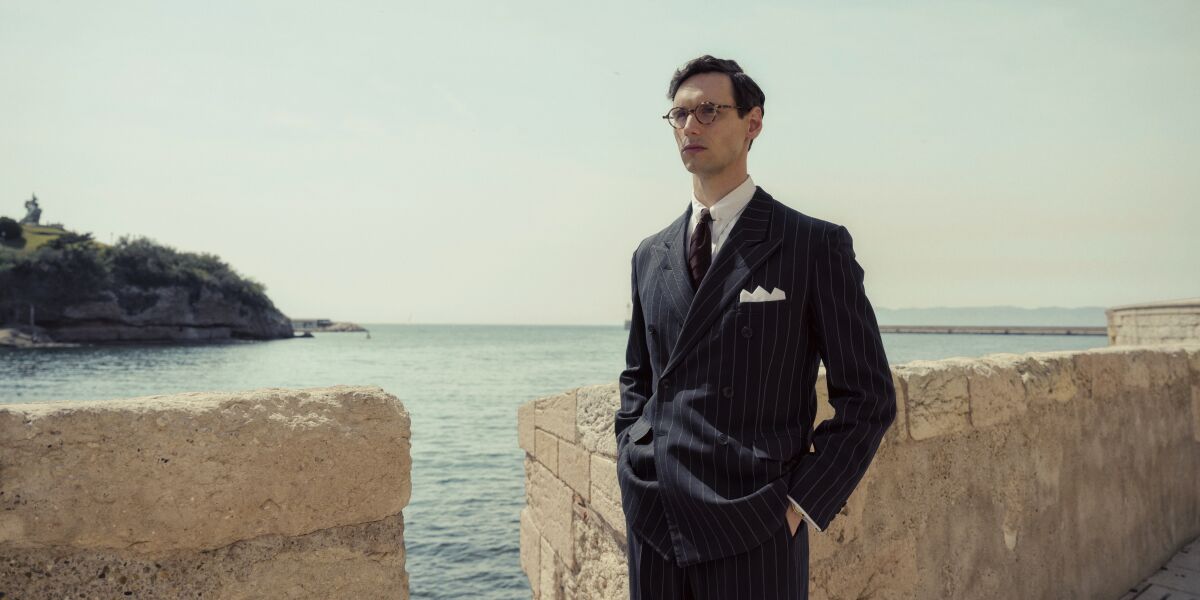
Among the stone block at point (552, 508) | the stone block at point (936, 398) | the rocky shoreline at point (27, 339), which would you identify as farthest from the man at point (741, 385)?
the rocky shoreline at point (27, 339)

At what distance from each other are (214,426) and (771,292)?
128cm

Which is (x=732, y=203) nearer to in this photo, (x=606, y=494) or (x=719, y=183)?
(x=719, y=183)

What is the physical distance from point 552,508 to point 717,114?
2.72 meters

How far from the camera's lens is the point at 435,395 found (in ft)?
98.6

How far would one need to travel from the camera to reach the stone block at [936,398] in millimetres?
2525

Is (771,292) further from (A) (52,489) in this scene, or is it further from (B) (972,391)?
(B) (972,391)

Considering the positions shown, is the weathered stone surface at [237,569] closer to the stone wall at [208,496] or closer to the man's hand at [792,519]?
the stone wall at [208,496]

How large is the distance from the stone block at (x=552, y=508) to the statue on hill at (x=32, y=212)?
104088 mm

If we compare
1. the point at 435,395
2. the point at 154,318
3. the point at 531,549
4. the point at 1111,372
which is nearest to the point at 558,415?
the point at 531,549

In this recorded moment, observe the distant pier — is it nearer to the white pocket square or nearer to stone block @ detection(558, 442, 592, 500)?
stone block @ detection(558, 442, 592, 500)

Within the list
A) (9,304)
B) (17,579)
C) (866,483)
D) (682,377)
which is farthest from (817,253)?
(9,304)

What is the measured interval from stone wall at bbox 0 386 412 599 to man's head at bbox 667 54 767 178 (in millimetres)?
1001

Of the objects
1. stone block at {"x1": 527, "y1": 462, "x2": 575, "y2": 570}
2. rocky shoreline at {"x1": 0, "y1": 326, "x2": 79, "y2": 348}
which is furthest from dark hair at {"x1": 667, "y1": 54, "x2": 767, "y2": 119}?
rocky shoreline at {"x1": 0, "y1": 326, "x2": 79, "y2": 348}

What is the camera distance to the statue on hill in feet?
275
